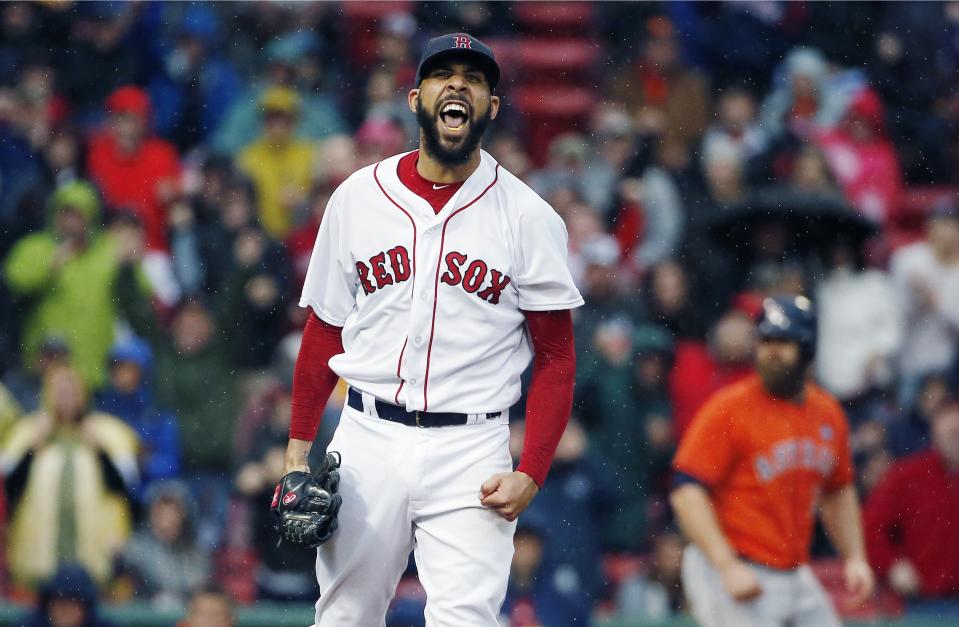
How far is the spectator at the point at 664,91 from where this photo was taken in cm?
1023

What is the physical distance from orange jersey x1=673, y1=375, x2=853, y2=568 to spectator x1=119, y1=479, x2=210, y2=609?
289 cm

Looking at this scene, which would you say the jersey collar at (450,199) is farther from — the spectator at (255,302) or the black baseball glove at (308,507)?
the spectator at (255,302)

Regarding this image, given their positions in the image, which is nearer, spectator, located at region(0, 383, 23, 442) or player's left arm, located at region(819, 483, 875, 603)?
player's left arm, located at region(819, 483, 875, 603)

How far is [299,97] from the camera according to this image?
33.4ft

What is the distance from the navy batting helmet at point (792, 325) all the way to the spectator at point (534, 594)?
1.81 m

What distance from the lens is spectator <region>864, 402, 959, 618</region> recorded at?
725cm

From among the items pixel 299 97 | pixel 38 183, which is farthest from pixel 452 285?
pixel 299 97

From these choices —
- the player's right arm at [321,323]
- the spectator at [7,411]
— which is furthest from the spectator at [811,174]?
the player's right arm at [321,323]

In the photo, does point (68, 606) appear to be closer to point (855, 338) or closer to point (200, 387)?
point (200, 387)

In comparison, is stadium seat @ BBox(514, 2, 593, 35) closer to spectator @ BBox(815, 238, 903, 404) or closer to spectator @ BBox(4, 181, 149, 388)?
spectator @ BBox(815, 238, 903, 404)

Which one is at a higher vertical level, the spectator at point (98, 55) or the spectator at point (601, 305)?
the spectator at point (98, 55)

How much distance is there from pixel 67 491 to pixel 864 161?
541 cm

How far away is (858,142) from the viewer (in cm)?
1002

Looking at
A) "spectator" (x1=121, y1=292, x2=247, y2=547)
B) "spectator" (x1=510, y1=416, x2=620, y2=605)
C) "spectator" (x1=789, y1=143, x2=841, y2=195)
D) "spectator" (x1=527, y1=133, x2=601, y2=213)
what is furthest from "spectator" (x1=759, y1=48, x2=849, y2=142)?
"spectator" (x1=121, y1=292, x2=247, y2=547)
